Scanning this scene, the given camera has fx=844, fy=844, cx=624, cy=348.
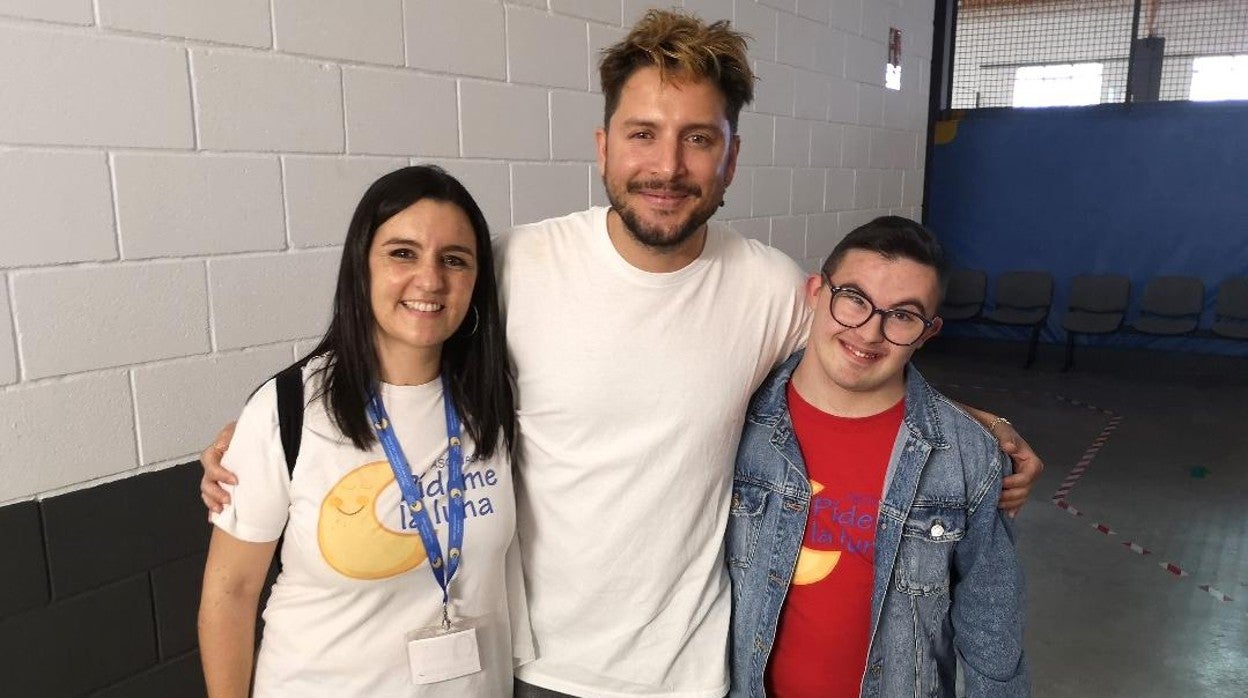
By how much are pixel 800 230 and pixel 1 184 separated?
12.1 ft

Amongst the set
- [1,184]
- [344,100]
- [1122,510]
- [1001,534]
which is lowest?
[1122,510]

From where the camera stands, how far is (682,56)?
1435 millimetres

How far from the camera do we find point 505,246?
155 centimetres

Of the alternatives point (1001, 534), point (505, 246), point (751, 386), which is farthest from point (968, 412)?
point (505, 246)

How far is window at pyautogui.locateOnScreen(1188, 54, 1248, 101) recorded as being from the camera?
274 inches

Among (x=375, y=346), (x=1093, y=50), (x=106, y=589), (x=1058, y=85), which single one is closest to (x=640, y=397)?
(x=375, y=346)

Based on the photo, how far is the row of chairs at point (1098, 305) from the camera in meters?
6.91

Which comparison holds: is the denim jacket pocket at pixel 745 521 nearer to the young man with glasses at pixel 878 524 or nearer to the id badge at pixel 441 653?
the young man with glasses at pixel 878 524

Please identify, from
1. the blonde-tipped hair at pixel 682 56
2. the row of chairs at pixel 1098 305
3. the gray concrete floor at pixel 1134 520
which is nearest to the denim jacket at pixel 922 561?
the blonde-tipped hair at pixel 682 56

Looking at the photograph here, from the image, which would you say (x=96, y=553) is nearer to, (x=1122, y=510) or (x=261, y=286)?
(x=261, y=286)

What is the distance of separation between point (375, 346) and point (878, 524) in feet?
2.89

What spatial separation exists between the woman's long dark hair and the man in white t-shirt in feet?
0.23

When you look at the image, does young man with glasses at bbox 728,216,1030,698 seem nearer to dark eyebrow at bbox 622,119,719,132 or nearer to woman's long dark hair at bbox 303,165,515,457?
dark eyebrow at bbox 622,119,719,132

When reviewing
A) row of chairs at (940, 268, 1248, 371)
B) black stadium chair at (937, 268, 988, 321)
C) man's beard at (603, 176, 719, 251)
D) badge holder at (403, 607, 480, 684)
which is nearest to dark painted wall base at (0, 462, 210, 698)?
badge holder at (403, 607, 480, 684)
